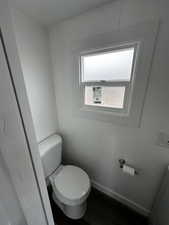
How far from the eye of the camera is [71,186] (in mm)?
1170

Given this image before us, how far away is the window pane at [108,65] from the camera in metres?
1.05

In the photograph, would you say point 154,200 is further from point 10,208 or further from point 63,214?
point 10,208

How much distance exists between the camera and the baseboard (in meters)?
1.27

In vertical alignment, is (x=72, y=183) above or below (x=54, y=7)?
below

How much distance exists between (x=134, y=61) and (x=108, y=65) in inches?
11.0

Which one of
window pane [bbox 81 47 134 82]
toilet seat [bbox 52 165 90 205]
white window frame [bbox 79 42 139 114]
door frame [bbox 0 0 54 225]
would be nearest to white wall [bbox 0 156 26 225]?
door frame [bbox 0 0 54 225]

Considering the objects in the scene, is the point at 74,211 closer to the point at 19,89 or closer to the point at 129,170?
the point at 129,170

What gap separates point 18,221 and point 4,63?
2.32 ft

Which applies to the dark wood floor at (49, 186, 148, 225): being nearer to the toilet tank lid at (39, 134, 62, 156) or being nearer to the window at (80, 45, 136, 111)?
the toilet tank lid at (39, 134, 62, 156)

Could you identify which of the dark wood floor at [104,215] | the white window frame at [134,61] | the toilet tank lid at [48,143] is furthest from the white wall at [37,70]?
the dark wood floor at [104,215]

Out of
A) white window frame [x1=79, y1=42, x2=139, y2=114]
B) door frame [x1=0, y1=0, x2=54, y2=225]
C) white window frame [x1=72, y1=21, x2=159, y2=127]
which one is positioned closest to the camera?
door frame [x1=0, y1=0, x2=54, y2=225]

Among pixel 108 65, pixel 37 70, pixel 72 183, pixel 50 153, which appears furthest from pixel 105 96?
pixel 72 183

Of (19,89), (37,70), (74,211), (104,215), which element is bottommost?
(104,215)

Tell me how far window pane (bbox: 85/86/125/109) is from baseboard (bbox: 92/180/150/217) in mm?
1202
